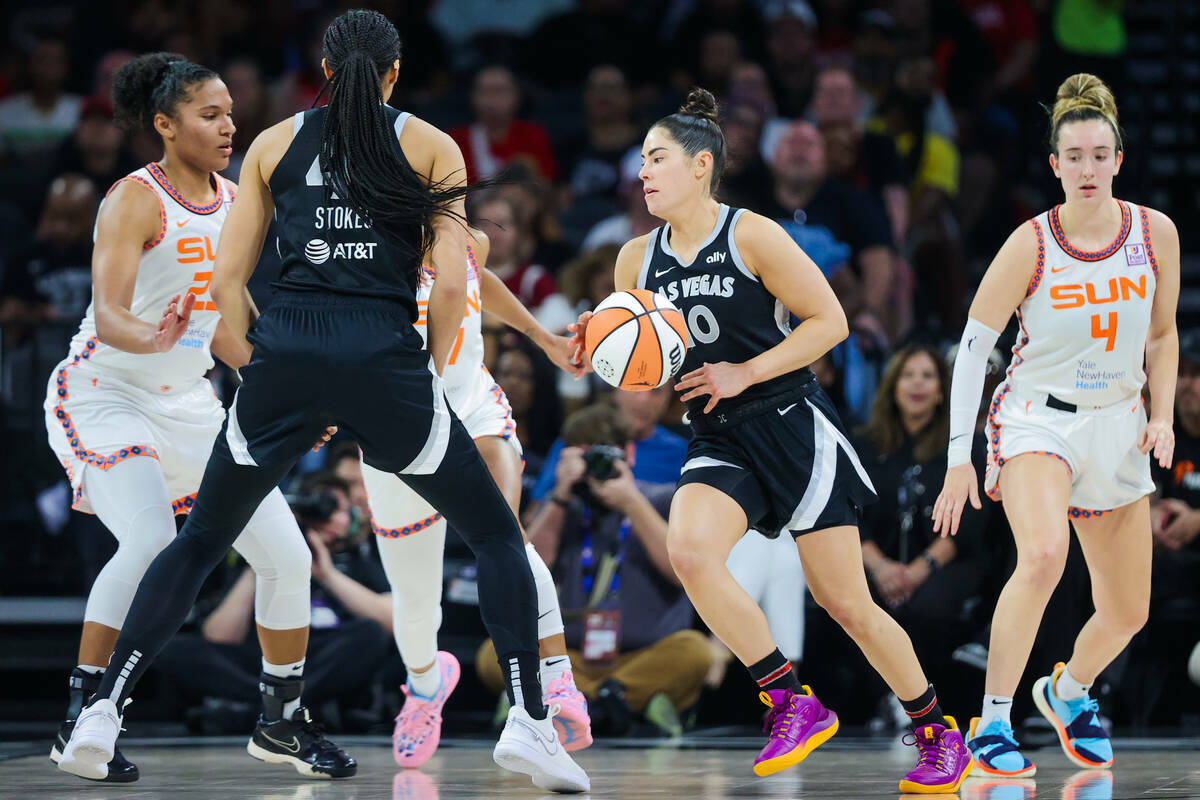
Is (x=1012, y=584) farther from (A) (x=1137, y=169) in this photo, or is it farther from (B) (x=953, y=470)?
(A) (x=1137, y=169)

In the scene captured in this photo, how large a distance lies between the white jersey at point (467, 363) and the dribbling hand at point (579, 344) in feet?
1.73

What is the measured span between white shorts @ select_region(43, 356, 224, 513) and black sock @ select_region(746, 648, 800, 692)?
6.30ft

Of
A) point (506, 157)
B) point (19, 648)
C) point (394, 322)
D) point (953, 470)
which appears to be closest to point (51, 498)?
point (19, 648)

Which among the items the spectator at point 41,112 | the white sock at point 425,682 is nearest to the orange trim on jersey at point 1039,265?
the white sock at point 425,682

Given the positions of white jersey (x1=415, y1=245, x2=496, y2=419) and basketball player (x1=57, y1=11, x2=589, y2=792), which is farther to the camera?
white jersey (x1=415, y1=245, x2=496, y2=419)

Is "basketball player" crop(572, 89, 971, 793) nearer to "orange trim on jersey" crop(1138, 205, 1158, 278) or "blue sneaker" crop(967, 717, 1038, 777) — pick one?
"blue sneaker" crop(967, 717, 1038, 777)

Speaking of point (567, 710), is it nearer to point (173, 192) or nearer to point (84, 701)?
point (84, 701)

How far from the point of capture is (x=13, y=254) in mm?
9383

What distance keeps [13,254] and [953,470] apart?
646cm

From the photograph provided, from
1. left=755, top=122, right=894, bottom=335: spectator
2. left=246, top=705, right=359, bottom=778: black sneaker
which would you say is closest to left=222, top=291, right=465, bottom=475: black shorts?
left=246, top=705, right=359, bottom=778: black sneaker

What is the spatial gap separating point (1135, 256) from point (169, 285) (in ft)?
10.3

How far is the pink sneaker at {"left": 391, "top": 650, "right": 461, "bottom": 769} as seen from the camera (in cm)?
553

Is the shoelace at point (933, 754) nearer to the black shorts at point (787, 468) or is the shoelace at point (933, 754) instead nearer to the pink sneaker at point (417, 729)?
the black shorts at point (787, 468)

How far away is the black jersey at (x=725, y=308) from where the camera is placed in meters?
4.73
